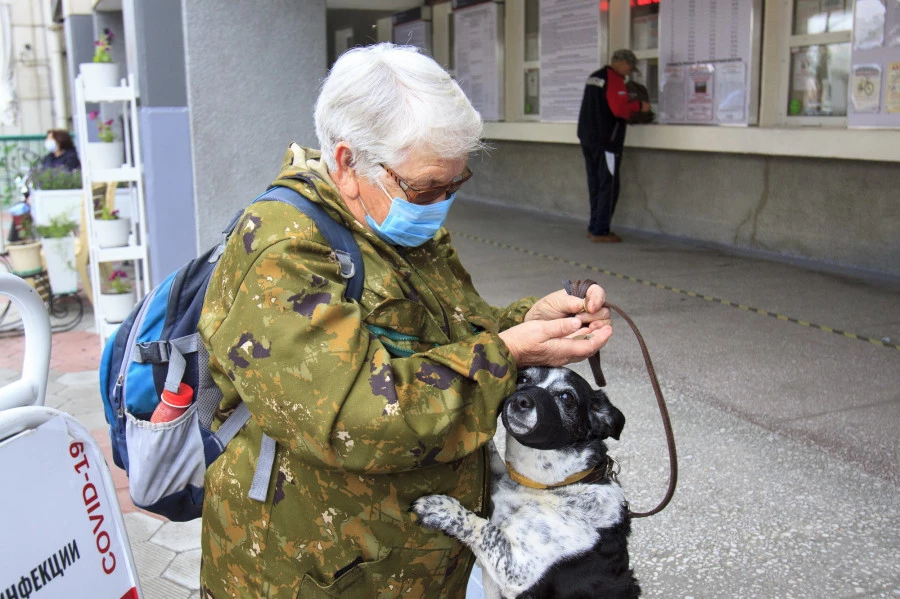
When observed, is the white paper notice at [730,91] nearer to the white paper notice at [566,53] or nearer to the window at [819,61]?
the window at [819,61]

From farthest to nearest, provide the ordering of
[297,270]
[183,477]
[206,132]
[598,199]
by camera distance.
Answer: [598,199], [206,132], [183,477], [297,270]

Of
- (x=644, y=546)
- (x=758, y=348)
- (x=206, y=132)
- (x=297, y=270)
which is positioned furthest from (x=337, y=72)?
(x=758, y=348)

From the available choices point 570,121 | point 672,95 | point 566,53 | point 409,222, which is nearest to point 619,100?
point 672,95

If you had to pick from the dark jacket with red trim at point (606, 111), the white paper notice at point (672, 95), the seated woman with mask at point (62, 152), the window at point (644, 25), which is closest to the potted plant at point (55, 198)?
the seated woman with mask at point (62, 152)

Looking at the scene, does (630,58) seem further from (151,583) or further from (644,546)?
(151,583)

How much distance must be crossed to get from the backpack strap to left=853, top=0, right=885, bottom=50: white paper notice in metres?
6.83

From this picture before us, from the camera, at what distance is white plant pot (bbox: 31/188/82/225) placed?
8137mm

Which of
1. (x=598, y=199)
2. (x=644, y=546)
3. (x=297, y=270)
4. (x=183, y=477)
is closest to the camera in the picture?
(x=297, y=270)

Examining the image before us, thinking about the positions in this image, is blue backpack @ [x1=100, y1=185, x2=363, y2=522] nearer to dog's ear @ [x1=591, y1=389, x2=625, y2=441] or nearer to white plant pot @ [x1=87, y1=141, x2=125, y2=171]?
dog's ear @ [x1=591, y1=389, x2=625, y2=441]

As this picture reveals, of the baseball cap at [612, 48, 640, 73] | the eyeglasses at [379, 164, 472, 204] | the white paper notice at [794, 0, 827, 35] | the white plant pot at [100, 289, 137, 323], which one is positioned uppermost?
the white paper notice at [794, 0, 827, 35]

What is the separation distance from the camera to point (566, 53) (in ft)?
36.1

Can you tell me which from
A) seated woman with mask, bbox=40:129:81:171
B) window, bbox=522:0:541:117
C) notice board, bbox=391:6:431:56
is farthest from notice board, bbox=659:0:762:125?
seated woman with mask, bbox=40:129:81:171

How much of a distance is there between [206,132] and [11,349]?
321 cm

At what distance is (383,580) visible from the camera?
1773 mm
